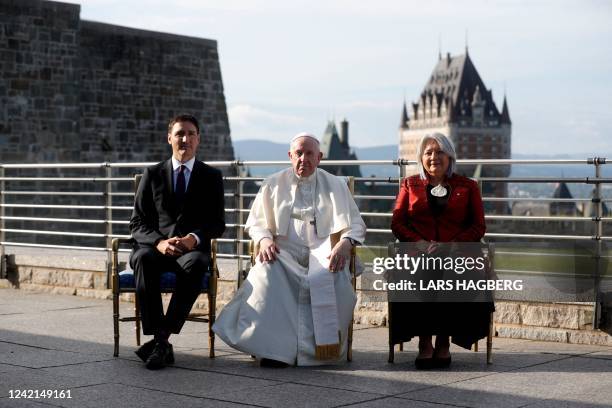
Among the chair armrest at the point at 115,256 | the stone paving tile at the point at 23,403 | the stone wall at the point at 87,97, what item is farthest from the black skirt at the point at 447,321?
the stone wall at the point at 87,97

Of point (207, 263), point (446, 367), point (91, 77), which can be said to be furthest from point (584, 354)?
point (91, 77)

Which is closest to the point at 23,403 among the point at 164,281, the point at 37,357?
the point at 37,357

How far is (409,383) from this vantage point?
18.6 ft

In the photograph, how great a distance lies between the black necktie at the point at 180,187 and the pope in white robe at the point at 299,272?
1.41 ft

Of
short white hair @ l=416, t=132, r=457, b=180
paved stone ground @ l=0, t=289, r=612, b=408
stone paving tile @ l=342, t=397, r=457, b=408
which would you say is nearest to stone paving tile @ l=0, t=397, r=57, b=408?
paved stone ground @ l=0, t=289, r=612, b=408

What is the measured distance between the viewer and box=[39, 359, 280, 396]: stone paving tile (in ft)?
18.1

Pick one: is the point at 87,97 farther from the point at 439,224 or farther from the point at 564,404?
the point at 564,404

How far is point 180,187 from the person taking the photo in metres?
6.66

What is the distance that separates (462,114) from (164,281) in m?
150

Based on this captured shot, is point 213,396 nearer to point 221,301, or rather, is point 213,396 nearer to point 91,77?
point 221,301

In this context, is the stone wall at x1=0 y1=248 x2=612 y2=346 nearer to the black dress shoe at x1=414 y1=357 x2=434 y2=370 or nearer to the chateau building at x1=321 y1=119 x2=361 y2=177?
the black dress shoe at x1=414 y1=357 x2=434 y2=370

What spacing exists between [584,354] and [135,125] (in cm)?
1816

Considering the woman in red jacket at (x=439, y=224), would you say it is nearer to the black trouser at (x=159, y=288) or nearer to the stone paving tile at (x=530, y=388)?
the stone paving tile at (x=530, y=388)

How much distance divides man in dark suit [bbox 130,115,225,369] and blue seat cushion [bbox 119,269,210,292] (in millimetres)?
32
